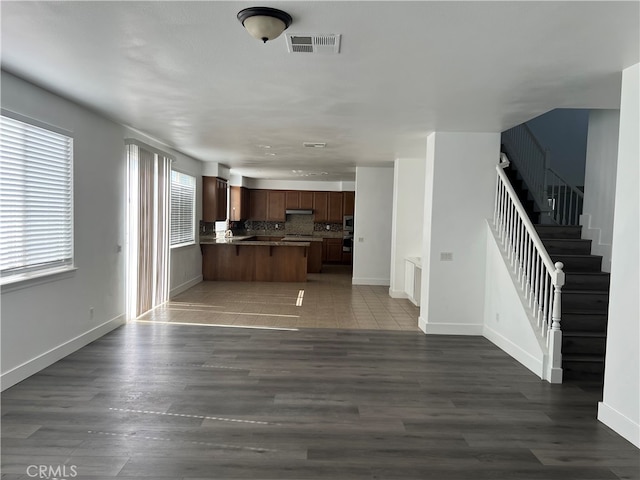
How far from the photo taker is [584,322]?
464 centimetres

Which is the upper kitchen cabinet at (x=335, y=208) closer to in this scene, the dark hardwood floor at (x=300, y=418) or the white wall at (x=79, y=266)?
the white wall at (x=79, y=266)

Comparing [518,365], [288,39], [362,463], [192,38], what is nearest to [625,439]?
[518,365]

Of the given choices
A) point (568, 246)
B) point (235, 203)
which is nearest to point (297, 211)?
point (235, 203)

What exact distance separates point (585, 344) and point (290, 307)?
4215 mm

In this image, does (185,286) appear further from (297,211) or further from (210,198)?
(297,211)

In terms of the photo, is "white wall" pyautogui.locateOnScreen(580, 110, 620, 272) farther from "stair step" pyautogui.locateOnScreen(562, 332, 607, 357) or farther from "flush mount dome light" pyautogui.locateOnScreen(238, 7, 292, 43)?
"flush mount dome light" pyautogui.locateOnScreen(238, 7, 292, 43)

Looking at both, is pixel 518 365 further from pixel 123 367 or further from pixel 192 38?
pixel 192 38

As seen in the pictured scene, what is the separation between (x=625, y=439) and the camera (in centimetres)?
303

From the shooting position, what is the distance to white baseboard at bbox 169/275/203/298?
7.99 m

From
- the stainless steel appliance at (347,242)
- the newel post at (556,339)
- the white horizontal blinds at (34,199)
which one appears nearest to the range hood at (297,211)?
the stainless steel appliance at (347,242)

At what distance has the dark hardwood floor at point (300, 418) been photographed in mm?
2623

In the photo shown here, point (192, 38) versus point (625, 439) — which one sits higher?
point (192, 38)

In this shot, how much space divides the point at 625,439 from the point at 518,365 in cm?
157

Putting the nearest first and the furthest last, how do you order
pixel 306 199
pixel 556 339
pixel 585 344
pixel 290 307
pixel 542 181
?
pixel 556 339, pixel 585 344, pixel 290 307, pixel 542 181, pixel 306 199
